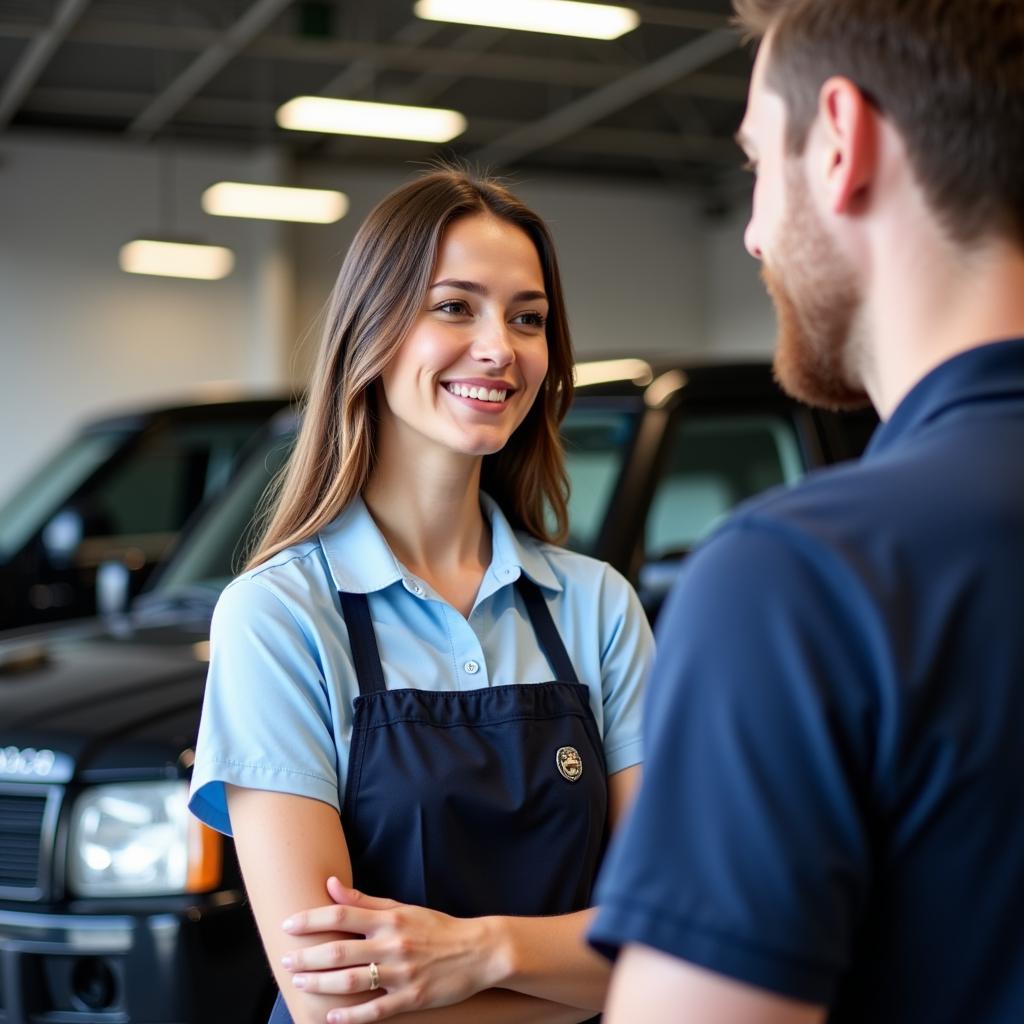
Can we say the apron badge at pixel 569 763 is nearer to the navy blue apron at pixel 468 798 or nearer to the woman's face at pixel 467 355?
the navy blue apron at pixel 468 798

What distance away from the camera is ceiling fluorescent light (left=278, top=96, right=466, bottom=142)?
8.66m

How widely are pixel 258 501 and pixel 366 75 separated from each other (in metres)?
9.84

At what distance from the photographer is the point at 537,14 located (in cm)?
748

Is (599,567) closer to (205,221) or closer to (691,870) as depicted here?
(691,870)

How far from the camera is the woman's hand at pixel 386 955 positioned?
5.68 ft

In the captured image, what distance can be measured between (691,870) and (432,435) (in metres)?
1.27

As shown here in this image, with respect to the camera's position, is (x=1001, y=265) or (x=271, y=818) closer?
(x=1001, y=265)

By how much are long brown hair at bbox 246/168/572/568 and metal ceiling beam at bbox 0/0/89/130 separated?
934 centimetres

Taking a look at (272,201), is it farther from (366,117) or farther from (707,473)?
(707,473)

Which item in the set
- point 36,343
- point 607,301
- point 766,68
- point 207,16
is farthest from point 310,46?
point 766,68

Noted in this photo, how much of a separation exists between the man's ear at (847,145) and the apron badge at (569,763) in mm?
1017

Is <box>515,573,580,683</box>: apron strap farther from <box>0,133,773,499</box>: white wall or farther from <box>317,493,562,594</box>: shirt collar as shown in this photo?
<box>0,133,773,499</box>: white wall

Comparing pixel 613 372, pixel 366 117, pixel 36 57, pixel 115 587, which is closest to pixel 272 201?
pixel 366 117

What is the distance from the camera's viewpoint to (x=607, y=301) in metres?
17.3
